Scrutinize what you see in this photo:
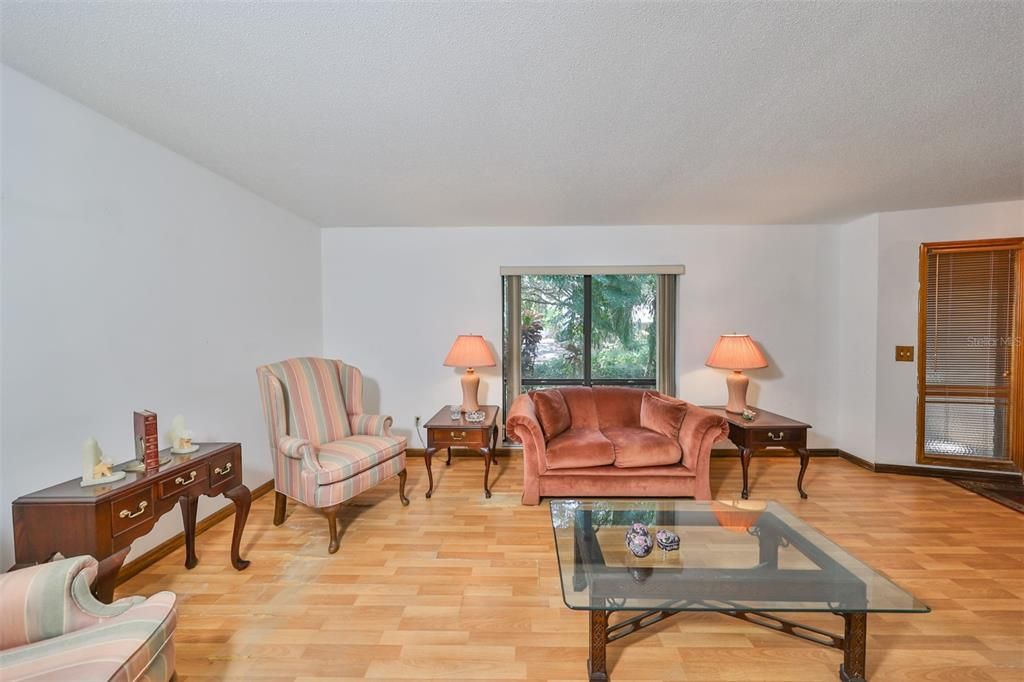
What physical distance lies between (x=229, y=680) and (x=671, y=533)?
6.49ft

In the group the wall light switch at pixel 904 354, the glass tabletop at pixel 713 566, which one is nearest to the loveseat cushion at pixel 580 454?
the glass tabletop at pixel 713 566

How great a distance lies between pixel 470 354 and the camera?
3922mm

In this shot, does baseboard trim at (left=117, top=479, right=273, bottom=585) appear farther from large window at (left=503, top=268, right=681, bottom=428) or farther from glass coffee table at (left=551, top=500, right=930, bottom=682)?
large window at (left=503, top=268, right=681, bottom=428)

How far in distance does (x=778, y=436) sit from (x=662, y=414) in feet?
3.00

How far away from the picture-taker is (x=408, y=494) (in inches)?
139

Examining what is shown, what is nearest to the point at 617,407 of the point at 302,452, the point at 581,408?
the point at 581,408

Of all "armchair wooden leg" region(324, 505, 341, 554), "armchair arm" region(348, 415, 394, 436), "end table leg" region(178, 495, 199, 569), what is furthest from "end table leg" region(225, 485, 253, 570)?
"armchair arm" region(348, 415, 394, 436)

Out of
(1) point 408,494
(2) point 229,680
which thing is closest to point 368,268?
(1) point 408,494

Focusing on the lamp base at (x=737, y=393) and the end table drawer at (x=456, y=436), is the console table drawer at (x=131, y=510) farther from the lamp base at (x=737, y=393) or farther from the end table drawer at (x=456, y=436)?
the lamp base at (x=737, y=393)

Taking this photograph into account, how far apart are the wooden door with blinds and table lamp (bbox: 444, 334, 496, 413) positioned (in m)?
3.95

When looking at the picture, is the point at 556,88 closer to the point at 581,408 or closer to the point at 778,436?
the point at 581,408

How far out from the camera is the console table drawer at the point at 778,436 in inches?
135

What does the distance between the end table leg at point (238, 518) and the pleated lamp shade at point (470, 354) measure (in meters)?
1.86

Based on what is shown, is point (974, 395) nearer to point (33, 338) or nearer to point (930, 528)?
point (930, 528)
